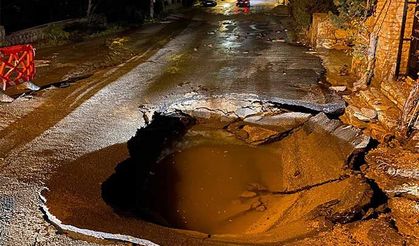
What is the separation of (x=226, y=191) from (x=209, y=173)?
2.23ft

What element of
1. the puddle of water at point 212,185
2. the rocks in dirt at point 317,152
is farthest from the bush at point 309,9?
the puddle of water at point 212,185

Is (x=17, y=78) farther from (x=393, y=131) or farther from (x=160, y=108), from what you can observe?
(x=393, y=131)

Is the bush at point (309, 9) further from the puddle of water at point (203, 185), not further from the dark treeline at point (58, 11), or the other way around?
the dark treeline at point (58, 11)

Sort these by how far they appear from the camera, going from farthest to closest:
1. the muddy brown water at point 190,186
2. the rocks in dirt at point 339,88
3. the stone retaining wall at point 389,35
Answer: the rocks in dirt at point 339,88 → the stone retaining wall at point 389,35 → the muddy brown water at point 190,186

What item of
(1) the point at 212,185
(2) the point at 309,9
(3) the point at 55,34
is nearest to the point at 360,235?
(1) the point at 212,185

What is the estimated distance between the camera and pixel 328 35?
15.9m

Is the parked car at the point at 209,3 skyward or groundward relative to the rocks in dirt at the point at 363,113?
groundward

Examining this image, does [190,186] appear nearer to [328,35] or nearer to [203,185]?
[203,185]

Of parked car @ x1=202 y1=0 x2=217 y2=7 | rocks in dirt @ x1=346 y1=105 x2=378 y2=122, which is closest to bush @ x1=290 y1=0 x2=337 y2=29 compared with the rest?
rocks in dirt @ x1=346 y1=105 x2=378 y2=122

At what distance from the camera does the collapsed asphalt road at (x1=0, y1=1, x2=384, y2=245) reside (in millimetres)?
5301

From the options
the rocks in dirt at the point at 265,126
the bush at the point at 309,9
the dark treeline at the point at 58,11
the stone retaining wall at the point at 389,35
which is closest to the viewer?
the rocks in dirt at the point at 265,126

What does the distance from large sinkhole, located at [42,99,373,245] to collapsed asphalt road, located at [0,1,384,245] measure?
12.6 inches

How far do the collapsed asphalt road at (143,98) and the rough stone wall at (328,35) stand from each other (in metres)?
0.71

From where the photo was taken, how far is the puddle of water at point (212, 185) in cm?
613
